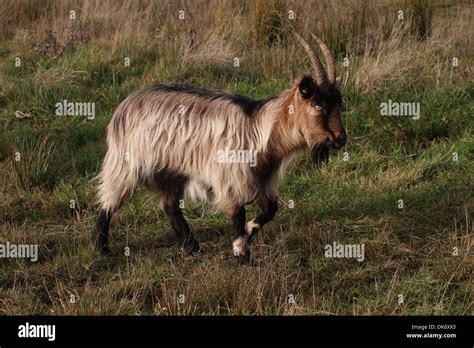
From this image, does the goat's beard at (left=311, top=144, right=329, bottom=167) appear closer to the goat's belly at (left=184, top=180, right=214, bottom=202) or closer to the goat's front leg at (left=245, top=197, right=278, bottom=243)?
the goat's front leg at (left=245, top=197, right=278, bottom=243)

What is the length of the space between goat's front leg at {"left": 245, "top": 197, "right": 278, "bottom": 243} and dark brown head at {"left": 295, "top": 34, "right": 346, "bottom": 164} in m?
0.61

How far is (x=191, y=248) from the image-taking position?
7.29 metres

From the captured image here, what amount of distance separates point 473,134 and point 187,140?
3.61m

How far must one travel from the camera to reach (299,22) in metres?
11.8

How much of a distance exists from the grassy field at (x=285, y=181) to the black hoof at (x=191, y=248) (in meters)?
0.08

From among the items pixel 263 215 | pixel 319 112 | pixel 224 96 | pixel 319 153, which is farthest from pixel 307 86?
pixel 263 215

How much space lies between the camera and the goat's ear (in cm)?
661

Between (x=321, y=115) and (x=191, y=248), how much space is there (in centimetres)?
162

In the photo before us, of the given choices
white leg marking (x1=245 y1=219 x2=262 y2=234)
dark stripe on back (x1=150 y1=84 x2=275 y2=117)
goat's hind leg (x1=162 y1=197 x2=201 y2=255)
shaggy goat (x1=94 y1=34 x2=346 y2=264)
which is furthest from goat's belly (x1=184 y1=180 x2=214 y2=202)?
dark stripe on back (x1=150 y1=84 x2=275 y2=117)

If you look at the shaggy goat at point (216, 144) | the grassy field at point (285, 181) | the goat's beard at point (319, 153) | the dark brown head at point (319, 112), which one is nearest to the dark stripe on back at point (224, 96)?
the shaggy goat at point (216, 144)

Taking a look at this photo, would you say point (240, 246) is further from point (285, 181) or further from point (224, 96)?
point (285, 181)

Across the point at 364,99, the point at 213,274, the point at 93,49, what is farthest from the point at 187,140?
the point at 93,49

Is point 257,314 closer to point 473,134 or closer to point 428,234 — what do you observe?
point 428,234

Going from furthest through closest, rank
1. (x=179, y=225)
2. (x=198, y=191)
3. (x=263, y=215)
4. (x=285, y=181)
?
1. (x=285, y=181)
2. (x=179, y=225)
3. (x=198, y=191)
4. (x=263, y=215)
